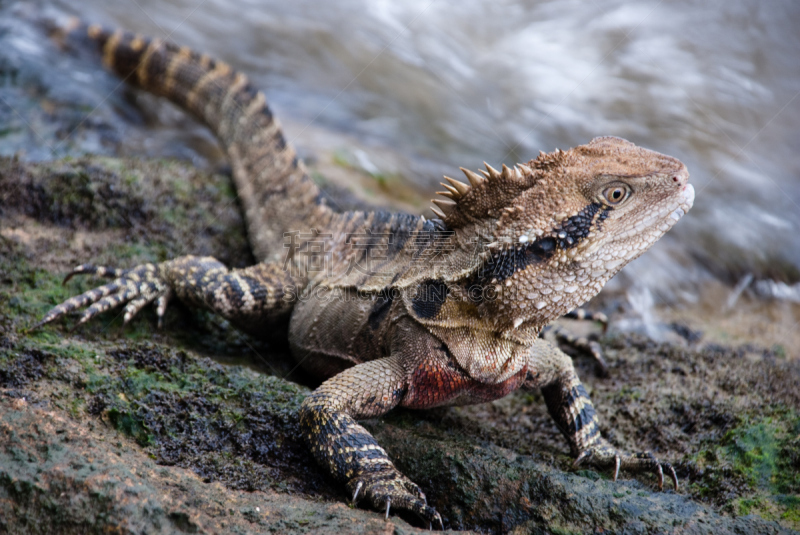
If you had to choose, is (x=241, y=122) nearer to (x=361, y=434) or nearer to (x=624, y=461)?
(x=361, y=434)

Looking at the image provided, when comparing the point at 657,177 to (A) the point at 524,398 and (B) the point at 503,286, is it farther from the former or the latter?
(A) the point at 524,398

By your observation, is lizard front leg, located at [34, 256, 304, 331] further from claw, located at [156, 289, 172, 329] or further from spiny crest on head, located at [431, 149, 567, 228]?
spiny crest on head, located at [431, 149, 567, 228]

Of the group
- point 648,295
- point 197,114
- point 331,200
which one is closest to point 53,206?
point 197,114

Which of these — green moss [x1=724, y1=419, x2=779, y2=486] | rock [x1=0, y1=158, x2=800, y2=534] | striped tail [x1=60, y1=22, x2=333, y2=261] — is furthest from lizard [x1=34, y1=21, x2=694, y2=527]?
green moss [x1=724, y1=419, x2=779, y2=486]

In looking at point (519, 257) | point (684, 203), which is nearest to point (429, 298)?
point (519, 257)

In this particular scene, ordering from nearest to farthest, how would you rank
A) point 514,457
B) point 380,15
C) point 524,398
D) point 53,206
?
1. point 514,457
2. point 524,398
3. point 53,206
4. point 380,15

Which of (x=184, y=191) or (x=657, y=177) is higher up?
(x=657, y=177)
